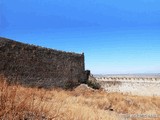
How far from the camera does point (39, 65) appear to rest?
28891 mm

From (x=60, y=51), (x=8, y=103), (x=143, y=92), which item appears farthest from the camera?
(x=143, y=92)

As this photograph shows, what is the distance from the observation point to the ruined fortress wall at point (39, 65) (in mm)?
25141

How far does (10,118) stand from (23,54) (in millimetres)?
22354

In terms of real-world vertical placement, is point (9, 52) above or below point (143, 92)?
above

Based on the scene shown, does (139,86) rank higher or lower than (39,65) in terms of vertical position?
lower

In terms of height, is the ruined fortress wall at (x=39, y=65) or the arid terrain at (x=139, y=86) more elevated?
the ruined fortress wall at (x=39, y=65)

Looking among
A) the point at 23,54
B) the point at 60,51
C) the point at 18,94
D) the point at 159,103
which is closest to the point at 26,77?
the point at 23,54

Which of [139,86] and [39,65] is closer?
[39,65]

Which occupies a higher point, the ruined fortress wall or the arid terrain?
the ruined fortress wall

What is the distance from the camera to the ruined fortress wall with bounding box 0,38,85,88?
990 inches

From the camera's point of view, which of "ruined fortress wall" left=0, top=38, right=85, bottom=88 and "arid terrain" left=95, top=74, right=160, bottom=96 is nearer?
"ruined fortress wall" left=0, top=38, right=85, bottom=88

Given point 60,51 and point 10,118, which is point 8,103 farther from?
point 60,51

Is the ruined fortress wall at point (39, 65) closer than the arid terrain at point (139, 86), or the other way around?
the ruined fortress wall at point (39, 65)

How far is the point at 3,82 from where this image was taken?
20.1 ft
